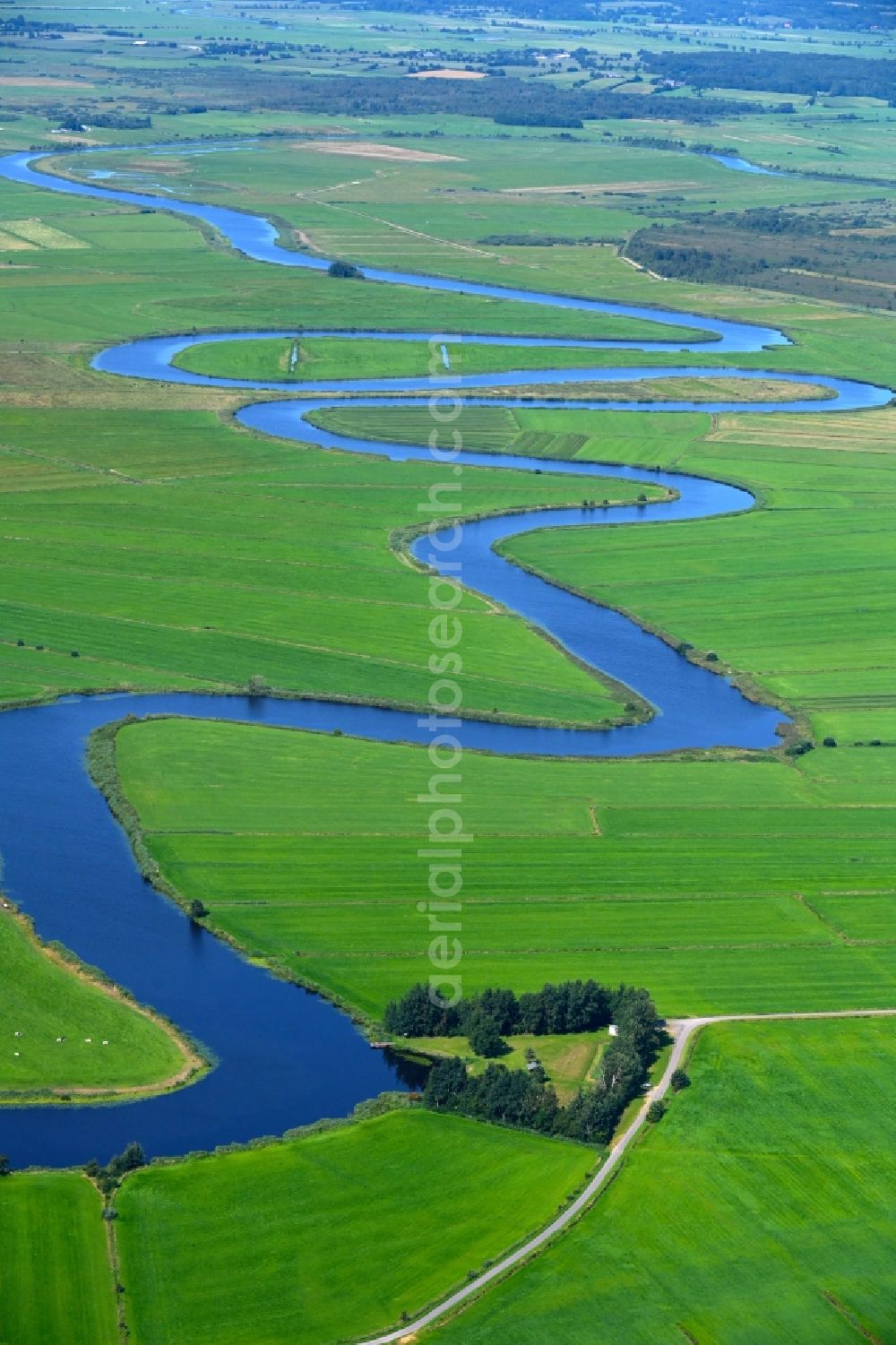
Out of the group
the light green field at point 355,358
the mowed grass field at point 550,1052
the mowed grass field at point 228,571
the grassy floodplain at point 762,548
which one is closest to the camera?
the mowed grass field at point 550,1052

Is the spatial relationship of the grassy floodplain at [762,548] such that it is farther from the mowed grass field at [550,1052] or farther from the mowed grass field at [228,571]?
the mowed grass field at [550,1052]

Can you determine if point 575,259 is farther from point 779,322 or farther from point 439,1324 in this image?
point 439,1324

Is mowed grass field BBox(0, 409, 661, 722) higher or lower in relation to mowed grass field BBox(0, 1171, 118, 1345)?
higher

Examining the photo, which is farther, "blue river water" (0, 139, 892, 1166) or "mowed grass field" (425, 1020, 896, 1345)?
"blue river water" (0, 139, 892, 1166)

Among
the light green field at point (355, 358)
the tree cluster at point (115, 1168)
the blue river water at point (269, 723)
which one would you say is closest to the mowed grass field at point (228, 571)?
the blue river water at point (269, 723)

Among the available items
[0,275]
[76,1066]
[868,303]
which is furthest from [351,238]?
[76,1066]

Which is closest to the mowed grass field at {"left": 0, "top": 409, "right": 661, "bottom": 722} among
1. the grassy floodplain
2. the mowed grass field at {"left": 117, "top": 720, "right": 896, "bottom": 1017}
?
the mowed grass field at {"left": 117, "top": 720, "right": 896, "bottom": 1017}

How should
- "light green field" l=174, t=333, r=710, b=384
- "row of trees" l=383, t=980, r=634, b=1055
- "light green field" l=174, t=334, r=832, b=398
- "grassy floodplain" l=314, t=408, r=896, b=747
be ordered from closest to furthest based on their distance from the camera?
1. "row of trees" l=383, t=980, r=634, b=1055
2. "grassy floodplain" l=314, t=408, r=896, b=747
3. "light green field" l=174, t=334, r=832, b=398
4. "light green field" l=174, t=333, r=710, b=384

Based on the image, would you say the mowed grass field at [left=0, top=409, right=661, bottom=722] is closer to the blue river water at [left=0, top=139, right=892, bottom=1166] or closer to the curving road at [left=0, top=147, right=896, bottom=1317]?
the blue river water at [left=0, top=139, right=892, bottom=1166]
